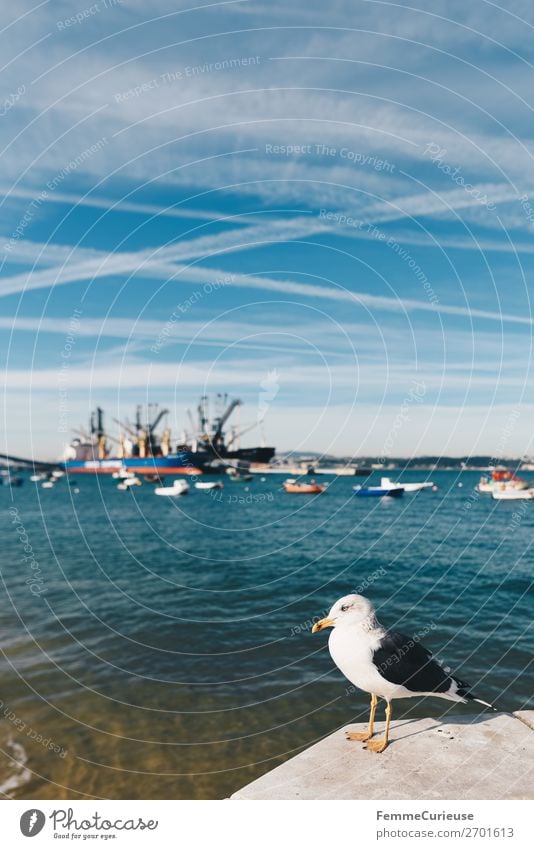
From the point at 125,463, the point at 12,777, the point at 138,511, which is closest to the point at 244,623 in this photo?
the point at 12,777

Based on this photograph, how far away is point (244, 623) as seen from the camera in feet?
65.7

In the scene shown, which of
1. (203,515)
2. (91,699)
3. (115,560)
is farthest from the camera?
(203,515)

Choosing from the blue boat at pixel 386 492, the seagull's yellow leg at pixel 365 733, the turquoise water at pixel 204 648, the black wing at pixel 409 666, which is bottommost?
the blue boat at pixel 386 492

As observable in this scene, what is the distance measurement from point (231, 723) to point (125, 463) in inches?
6661

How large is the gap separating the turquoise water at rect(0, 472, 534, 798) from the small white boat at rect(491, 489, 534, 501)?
48.0 meters

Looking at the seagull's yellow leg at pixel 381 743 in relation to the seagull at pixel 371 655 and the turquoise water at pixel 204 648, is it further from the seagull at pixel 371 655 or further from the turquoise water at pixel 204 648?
the turquoise water at pixel 204 648

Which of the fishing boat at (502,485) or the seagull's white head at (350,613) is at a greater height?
the seagull's white head at (350,613)

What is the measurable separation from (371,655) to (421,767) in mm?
1408

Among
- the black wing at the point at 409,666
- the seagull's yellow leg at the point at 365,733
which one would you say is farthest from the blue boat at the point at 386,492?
the seagull's yellow leg at the point at 365,733

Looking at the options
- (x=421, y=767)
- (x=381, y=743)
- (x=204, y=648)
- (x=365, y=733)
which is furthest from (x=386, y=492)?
(x=421, y=767)

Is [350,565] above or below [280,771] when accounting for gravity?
below

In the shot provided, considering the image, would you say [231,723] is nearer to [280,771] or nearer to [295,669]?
[295,669]

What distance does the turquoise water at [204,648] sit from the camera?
10398 millimetres

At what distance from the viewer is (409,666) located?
756 centimetres
